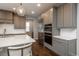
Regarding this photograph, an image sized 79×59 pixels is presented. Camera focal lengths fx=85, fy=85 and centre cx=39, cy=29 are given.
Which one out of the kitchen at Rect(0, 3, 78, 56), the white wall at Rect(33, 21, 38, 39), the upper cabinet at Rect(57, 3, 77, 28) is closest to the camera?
the kitchen at Rect(0, 3, 78, 56)

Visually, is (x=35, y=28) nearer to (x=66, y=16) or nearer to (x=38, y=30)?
(x=38, y=30)

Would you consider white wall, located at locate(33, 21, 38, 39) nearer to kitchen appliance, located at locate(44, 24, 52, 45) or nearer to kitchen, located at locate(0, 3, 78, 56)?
kitchen, located at locate(0, 3, 78, 56)

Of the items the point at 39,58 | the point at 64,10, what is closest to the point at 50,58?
the point at 39,58

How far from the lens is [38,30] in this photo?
5.48 feet

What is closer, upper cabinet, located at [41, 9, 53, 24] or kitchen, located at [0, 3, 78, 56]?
kitchen, located at [0, 3, 78, 56]

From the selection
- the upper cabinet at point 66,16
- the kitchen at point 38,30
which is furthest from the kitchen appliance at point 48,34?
the upper cabinet at point 66,16

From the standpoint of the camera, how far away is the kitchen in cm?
130

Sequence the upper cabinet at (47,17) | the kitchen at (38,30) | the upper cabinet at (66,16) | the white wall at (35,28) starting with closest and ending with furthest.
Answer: the kitchen at (38,30) → the white wall at (35,28) → the upper cabinet at (47,17) → the upper cabinet at (66,16)

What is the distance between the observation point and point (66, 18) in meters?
1.99

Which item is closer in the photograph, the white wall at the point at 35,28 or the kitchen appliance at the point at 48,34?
the white wall at the point at 35,28

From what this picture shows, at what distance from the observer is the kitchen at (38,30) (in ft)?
4.27

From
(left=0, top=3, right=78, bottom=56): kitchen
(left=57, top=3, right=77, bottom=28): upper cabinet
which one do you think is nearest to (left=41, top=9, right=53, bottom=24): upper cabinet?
(left=0, top=3, right=78, bottom=56): kitchen

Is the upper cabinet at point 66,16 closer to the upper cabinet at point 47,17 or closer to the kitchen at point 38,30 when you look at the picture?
the kitchen at point 38,30

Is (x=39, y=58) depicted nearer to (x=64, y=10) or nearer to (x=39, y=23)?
(x=39, y=23)
